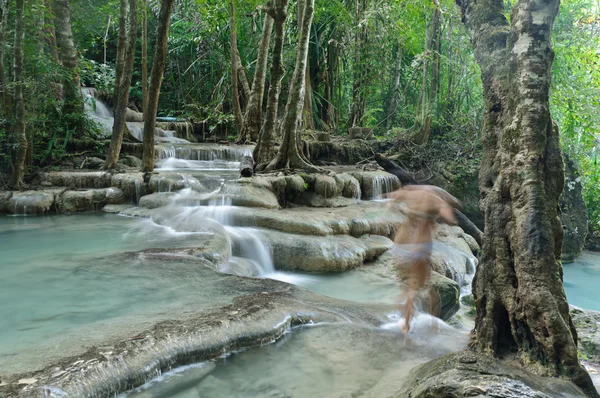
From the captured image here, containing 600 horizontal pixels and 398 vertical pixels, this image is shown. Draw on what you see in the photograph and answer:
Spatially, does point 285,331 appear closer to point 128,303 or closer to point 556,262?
point 128,303

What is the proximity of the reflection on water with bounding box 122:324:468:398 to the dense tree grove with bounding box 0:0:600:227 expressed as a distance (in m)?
5.06

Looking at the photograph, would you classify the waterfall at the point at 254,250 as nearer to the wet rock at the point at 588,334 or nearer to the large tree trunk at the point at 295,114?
the large tree trunk at the point at 295,114

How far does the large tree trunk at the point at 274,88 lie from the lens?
902cm

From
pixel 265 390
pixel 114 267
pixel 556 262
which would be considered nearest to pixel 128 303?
pixel 114 267

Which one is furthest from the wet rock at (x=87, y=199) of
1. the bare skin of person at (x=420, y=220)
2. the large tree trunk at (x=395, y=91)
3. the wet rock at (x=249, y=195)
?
the large tree trunk at (x=395, y=91)

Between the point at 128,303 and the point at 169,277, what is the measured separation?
701mm

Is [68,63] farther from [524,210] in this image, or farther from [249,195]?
[524,210]

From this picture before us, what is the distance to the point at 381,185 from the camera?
35.1ft

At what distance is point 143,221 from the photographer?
26.7 ft

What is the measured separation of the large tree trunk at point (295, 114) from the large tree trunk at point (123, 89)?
3.48 metres

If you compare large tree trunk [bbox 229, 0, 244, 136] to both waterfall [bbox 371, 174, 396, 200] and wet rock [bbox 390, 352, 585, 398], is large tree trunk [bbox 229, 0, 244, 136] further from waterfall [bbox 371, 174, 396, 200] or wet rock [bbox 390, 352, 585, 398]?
wet rock [bbox 390, 352, 585, 398]

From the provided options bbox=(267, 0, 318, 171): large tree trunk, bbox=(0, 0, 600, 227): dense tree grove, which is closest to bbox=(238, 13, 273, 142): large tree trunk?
bbox=(0, 0, 600, 227): dense tree grove

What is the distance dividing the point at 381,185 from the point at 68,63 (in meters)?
8.33

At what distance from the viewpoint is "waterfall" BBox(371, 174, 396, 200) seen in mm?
10539
